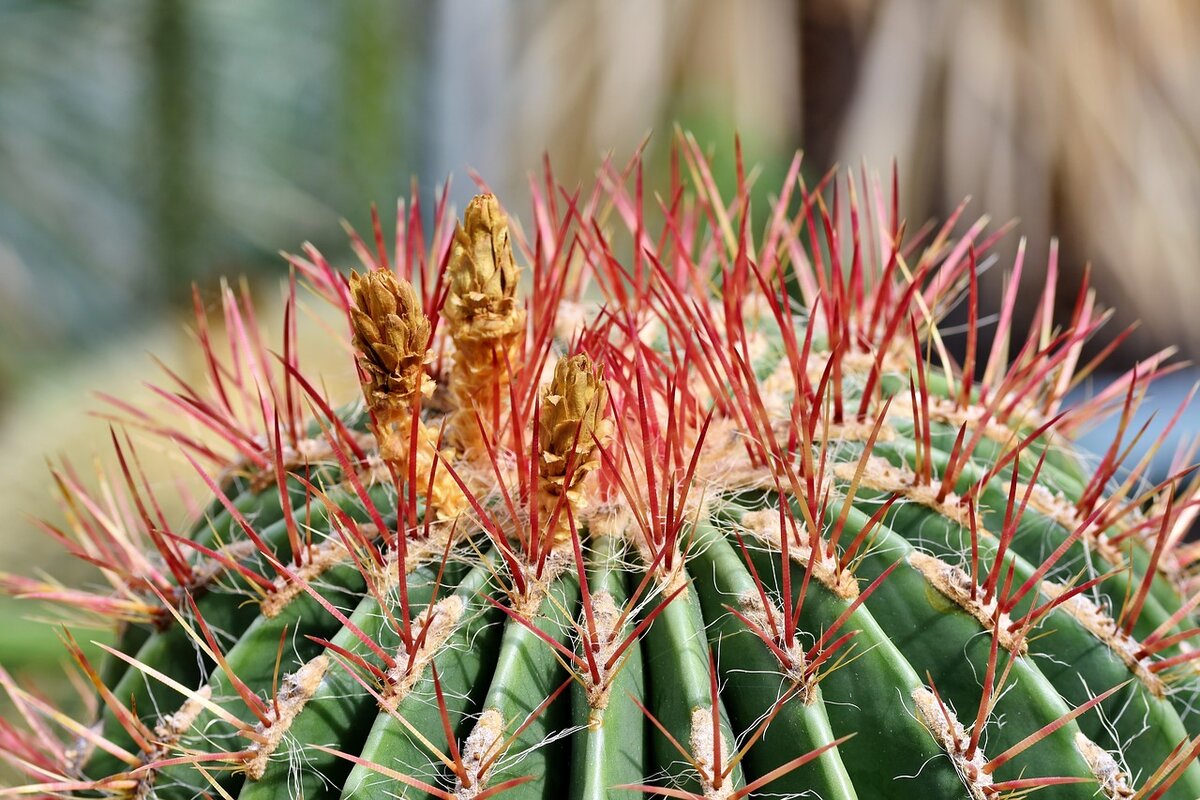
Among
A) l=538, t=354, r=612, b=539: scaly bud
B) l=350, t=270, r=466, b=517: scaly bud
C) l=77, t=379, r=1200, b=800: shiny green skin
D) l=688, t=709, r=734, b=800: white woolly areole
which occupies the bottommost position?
l=688, t=709, r=734, b=800: white woolly areole

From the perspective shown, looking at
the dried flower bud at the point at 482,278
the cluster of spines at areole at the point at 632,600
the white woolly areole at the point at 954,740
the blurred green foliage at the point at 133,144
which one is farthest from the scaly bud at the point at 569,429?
the blurred green foliage at the point at 133,144

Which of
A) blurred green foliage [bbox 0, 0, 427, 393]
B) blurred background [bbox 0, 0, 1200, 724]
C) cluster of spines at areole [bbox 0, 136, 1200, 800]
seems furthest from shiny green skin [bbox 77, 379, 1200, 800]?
blurred green foliage [bbox 0, 0, 427, 393]

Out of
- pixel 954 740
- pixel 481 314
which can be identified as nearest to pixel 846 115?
pixel 481 314

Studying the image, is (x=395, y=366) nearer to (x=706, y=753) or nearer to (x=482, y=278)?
(x=482, y=278)

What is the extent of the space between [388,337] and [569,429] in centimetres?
13

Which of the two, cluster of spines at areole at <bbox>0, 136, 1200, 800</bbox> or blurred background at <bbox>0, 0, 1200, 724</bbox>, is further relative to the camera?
blurred background at <bbox>0, 0, 1200, 724</bbox>

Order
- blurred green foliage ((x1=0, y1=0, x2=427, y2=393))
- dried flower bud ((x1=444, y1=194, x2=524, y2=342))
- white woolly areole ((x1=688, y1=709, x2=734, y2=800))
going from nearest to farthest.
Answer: white woolly areole ((x1=688, y1=709, x2=734, y2=800)) → dried flower bud ((x1=444, y1=194, x2=524, y2=342)) → blurred green foliage ((x1=0, y1=0, x2=427, y2=393))

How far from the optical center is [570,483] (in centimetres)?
61

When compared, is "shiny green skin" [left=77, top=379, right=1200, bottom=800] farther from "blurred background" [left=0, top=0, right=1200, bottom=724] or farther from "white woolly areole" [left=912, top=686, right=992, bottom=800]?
"blurred background" [left=0, top=0, right=1200, bottom=724]

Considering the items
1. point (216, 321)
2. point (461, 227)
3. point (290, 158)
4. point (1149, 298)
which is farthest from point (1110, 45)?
point (290, 158)

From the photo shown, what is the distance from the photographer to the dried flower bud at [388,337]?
24.4 inches

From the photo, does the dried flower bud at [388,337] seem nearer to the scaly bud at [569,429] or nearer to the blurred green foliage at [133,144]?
the scaly bud at [569,429]

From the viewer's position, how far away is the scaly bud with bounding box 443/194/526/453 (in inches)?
26.9

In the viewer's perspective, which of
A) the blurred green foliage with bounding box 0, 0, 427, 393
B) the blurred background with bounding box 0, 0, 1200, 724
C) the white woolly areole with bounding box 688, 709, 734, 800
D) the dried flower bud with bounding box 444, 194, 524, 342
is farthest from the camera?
the blurred green foliage with bounding box 0, 0, 427, 393
